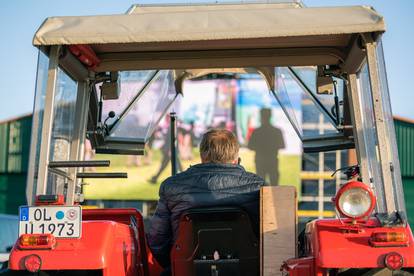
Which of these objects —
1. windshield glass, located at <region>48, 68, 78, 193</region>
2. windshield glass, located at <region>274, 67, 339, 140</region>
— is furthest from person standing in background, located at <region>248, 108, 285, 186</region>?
windshield glass, located at <region>48, 68, 78, 193</region>

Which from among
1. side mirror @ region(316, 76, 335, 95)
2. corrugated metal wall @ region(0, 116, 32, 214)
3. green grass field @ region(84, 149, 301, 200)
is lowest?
side mirror @ region(316, 76, 335, 95)

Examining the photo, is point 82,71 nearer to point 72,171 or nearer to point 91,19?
point 72,171

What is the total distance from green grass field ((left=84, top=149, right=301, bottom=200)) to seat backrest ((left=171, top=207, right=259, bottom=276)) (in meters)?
13.9

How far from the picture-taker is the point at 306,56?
15.4ft

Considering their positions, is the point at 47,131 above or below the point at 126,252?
above

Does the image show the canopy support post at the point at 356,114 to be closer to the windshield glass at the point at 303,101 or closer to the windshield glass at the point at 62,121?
the windshield glass at the point at 303,101


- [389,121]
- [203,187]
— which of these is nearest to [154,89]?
[203,187]

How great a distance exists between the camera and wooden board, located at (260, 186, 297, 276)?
383 centimetres

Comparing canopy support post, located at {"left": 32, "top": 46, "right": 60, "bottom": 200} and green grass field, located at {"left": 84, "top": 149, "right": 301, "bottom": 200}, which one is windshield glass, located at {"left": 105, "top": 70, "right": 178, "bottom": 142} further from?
green grass field, located at {"left": 84, "top": 149, "right": 301, "bottom": 200}

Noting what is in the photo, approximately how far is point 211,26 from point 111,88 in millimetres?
1881

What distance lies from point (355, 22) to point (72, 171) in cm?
243

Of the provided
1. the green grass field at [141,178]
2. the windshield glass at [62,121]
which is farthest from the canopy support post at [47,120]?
the green grass field at [141,178]

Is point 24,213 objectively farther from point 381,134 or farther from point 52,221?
point 381,134

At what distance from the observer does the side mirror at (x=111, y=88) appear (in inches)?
209
